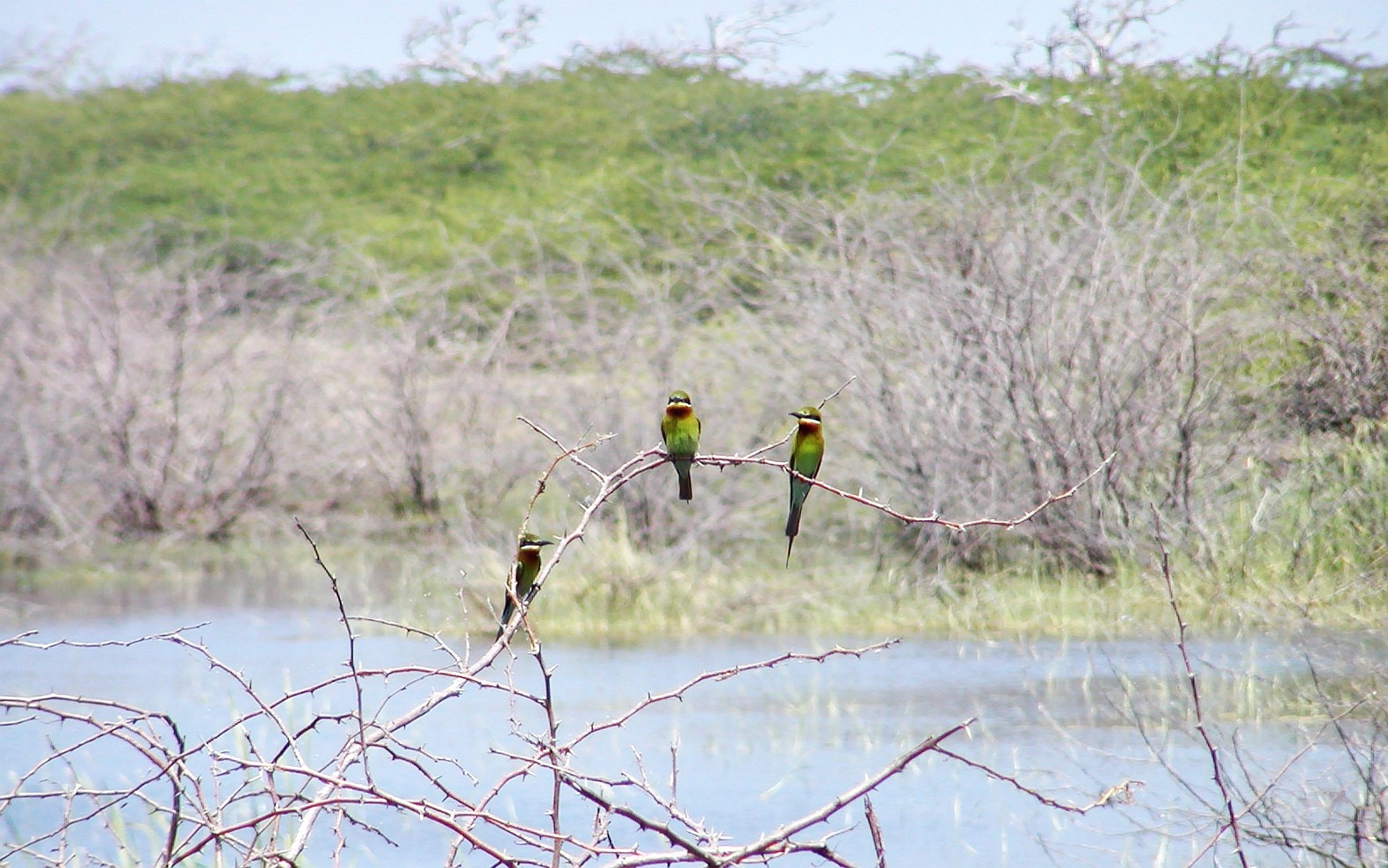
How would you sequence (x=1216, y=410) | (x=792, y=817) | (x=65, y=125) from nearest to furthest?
(x=792, y=817)
(x=1216, y=410)
(x=65, y=125)

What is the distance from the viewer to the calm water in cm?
568

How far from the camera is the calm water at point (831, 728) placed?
5.68 m

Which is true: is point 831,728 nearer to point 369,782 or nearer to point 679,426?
point 679,426

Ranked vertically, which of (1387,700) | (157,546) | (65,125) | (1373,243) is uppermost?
(65,125)

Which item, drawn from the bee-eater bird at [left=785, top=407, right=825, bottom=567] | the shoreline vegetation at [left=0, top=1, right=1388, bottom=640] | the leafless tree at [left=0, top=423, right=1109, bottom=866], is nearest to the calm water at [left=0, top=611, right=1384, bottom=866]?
the leafless tree at [left=0, top=423, right=1109, bottom=866]

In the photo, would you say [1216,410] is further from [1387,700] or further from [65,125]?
[65,125]

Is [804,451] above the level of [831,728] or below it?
above

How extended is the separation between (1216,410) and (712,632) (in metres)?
3.36

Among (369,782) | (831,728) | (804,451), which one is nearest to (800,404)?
(831,728)

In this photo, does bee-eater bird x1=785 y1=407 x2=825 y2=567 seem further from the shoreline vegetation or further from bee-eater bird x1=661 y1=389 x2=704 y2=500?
the shoreline vegetation

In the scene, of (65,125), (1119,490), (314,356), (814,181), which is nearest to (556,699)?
(1119,490)

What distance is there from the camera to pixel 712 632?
10000 millimetres

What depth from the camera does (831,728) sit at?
7.42 m

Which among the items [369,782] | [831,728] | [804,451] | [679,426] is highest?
[679,426]
